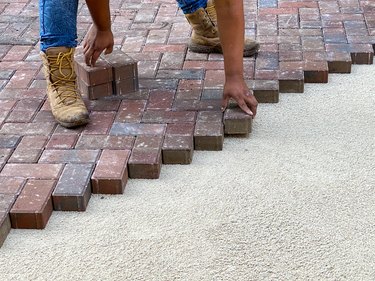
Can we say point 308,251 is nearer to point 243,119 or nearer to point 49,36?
point 243,119

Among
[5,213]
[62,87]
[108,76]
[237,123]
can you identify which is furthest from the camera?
[108,76]

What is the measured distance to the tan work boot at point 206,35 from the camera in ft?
12.1

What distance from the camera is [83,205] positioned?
8.75 feet

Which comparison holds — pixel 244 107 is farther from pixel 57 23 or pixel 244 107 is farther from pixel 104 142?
pixel 57 23

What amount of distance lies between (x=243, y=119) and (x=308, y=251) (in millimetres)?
779

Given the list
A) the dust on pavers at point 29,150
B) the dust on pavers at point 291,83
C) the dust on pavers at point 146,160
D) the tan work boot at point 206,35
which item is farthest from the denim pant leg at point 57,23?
the dust on pavers at point 291,83

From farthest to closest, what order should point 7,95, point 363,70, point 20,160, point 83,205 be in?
point 363,70
point 7,95
point 20,160
point 83,205

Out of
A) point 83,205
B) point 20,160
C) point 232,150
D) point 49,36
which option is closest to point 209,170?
point 232,150

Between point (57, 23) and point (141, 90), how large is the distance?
47 centimetres

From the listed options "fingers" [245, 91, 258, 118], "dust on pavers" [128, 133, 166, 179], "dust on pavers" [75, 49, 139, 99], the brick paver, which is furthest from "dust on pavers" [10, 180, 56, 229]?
"fingers" [245, 91, 258, 118]

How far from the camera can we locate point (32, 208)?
8.45 feet

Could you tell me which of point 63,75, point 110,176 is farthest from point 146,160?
point 63,75

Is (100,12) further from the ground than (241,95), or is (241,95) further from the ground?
(100,12)

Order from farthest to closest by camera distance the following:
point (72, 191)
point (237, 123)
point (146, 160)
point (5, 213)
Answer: point (237, 123)
point (146, 160)
point (72, 191)
point (5, 213)
